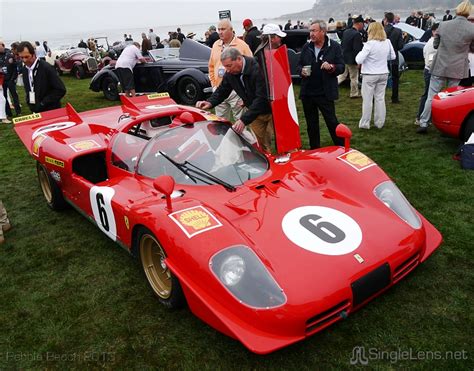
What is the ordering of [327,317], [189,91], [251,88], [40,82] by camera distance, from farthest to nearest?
[189,91] < [40,82] < [251,88] < [327,317]

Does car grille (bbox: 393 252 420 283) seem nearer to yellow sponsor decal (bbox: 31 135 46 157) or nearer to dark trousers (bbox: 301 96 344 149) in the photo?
dark trousers (bbox: 301 96 344 149)

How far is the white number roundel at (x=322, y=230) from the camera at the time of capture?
8.86 ft

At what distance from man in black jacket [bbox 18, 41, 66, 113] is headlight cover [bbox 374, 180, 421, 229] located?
444 cm

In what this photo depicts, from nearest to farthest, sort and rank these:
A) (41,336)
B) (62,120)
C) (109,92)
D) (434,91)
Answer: (41,336) < (62,120) < (434,91) < (109,92)

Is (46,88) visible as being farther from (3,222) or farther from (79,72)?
(79,72)

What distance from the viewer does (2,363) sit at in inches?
107

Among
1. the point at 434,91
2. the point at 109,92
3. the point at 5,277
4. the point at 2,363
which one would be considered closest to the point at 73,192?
the point at 5,277

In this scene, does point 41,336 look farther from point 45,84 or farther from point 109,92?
point 109,92

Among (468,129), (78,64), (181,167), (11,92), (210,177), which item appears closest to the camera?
(210,177)

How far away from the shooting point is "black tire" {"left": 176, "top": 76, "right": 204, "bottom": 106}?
9.72 m

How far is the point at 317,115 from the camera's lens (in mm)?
5523

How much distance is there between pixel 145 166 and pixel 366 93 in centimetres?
432

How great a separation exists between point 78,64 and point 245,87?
1483 centimetres

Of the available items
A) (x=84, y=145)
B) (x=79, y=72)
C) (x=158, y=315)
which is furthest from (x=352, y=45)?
(x=79, y=72)
